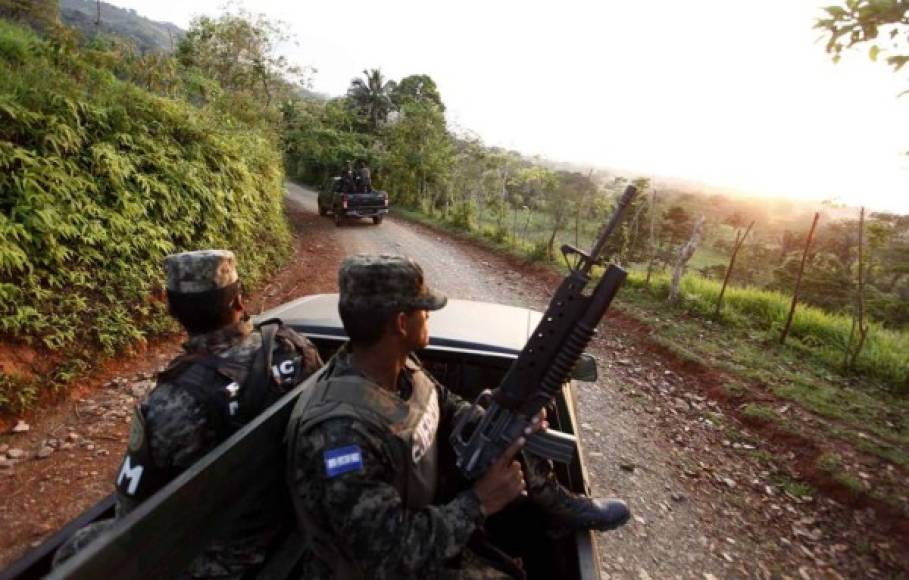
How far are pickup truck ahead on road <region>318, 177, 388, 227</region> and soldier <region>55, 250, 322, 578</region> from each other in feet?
46.0

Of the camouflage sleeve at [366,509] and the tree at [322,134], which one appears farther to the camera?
the tree at [322,134]

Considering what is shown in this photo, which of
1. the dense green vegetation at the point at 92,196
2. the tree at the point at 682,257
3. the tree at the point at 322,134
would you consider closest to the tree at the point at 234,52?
the tree at the point at 322,134

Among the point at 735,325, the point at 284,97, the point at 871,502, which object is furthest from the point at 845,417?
the point at 284,97

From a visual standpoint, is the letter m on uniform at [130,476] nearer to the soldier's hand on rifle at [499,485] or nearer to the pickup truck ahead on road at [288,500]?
the pickup truck ahead on road at [288,500]

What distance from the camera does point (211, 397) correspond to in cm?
193

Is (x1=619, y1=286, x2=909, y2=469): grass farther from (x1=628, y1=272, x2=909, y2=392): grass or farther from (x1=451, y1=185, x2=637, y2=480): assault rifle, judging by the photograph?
(x1=451, y1=185, x2=637, y2=480): assault rifle

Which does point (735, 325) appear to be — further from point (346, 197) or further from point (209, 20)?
point (209, 20)

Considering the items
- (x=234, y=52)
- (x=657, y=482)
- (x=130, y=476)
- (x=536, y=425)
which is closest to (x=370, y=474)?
(x=536, y=425)

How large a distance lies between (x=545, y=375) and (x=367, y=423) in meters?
0.84

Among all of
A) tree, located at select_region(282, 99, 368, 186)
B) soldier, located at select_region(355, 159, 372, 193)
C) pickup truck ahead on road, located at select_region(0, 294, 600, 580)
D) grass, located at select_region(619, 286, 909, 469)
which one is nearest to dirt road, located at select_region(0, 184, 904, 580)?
grass, located at select_region(619, 286, 909, 469)

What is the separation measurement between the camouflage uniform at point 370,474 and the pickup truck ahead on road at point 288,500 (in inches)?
8.0

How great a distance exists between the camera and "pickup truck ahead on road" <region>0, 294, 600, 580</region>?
3.93ft

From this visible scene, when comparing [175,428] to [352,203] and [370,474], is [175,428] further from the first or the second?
[352,203]

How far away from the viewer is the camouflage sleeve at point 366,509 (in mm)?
1452
